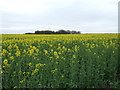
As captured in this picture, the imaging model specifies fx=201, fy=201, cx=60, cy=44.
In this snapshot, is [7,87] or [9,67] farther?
[9,67]

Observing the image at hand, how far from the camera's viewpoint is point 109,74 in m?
7.59

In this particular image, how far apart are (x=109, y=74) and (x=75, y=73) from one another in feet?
5.92

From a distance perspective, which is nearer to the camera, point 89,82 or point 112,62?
point 89,82

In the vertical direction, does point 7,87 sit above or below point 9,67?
below

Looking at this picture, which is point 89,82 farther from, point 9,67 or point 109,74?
point 9,67

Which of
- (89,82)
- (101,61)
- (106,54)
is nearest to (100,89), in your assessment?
(89,82)

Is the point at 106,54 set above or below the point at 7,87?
above

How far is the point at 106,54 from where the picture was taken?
915 centimetres

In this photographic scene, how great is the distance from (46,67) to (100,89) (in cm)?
192

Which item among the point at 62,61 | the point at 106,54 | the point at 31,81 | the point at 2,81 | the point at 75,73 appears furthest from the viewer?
the point at 106,54

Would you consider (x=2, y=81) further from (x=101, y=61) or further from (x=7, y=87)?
(x=101, y=61)

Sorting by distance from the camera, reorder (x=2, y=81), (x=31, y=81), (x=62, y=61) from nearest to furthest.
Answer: (x=31, y=81) < (x=2, y=81) < (x=62, y=61)

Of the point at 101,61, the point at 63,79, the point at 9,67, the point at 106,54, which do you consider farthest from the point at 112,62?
the point at 9,67

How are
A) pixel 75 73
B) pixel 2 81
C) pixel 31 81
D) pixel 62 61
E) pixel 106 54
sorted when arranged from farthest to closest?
1. pixel 106 54
2. pixel 62 61
3. pixel 2 81
4. pixel 75 73
5. pixel 31 81
